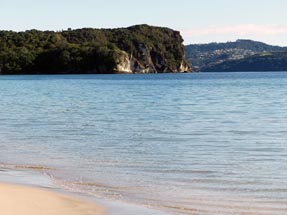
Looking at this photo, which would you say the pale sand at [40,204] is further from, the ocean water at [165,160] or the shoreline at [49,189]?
the ocean water at [165,160]

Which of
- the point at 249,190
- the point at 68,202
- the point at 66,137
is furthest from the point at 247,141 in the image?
the point at 68,202

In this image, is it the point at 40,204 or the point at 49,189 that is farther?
the point at 49,189

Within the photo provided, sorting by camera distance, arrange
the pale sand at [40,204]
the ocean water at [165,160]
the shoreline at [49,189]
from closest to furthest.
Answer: the pale sand at [40,204] → the shoreline at [49,189] → the ocean water at [165,160]

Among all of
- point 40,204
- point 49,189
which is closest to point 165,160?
point 49,189

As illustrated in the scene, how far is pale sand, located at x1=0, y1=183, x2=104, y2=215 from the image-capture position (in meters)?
9.39

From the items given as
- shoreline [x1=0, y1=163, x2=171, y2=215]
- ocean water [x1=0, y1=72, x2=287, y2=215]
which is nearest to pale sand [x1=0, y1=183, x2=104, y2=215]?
shoreline [x1=0, y1=163, x2=171, y2=215]

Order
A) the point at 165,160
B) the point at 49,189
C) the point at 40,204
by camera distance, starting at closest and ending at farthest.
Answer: the point at 40,204 → the point at 49,189 → the point at 165,160

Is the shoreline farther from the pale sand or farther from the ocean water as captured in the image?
the ocean water

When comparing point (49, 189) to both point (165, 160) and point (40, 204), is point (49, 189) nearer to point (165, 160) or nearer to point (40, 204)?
point (40, 204)

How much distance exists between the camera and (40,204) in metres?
9.95

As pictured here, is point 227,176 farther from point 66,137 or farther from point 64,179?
point 66,137

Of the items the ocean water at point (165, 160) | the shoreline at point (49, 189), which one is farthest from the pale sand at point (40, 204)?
the ocean water at point (165, 160)

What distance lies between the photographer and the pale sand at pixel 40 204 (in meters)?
9.39

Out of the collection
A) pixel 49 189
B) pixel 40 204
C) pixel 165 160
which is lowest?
pixel 165 160
